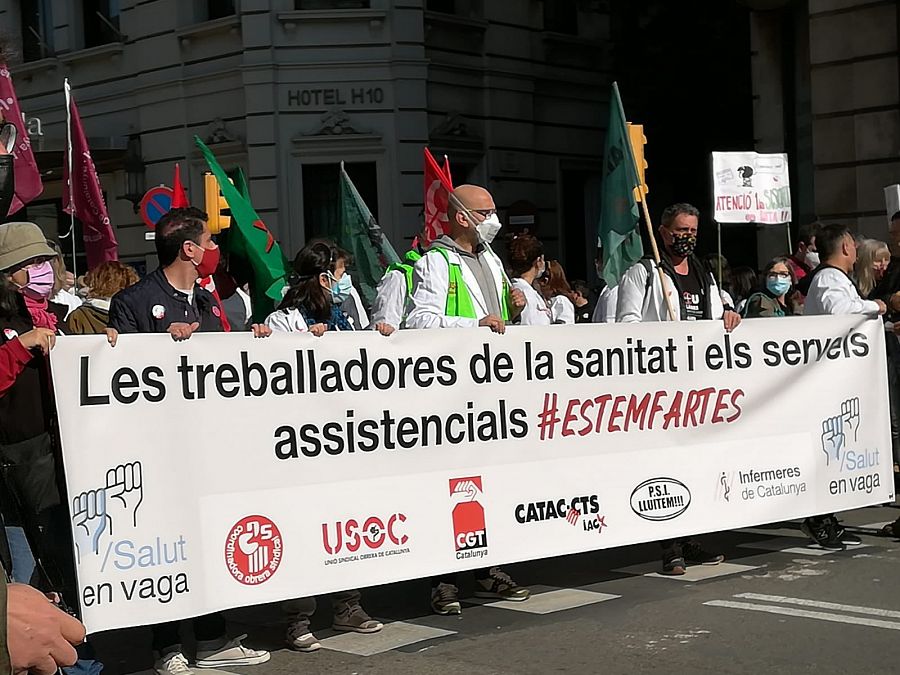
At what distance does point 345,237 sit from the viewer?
46.0 ft

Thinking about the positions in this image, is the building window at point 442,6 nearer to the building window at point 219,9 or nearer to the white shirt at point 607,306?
the building window at point 219,9

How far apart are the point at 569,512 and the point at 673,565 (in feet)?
3.03

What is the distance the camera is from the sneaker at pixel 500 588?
24.5 feet

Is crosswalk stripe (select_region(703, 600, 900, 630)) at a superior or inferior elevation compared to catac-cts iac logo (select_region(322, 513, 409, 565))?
inferior

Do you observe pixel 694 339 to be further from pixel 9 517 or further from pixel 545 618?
pixel 9 517

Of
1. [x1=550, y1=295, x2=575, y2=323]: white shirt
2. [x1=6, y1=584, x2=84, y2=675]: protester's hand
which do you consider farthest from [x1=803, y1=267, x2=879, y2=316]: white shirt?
[x1=6, y1=584, x2=84, y2=675]: protester's hand

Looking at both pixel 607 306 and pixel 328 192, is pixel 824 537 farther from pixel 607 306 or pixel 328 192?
pixel 328 192

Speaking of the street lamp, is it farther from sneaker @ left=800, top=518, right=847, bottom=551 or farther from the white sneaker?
the white sneaker

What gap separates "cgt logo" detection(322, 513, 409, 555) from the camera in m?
6.55

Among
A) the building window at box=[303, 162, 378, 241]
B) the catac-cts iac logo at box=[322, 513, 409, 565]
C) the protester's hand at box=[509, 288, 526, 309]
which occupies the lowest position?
the catac-cts iac logo at box=[322, 513, 409, 565]

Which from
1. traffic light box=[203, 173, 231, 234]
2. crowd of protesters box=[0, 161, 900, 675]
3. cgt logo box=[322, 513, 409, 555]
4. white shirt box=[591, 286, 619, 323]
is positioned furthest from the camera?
traffic light box=[203, 173, 231, 234]

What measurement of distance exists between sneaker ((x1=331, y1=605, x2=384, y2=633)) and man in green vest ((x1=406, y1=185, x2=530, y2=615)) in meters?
0.44

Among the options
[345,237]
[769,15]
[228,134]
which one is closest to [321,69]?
[228,134]

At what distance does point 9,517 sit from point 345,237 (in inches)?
337
